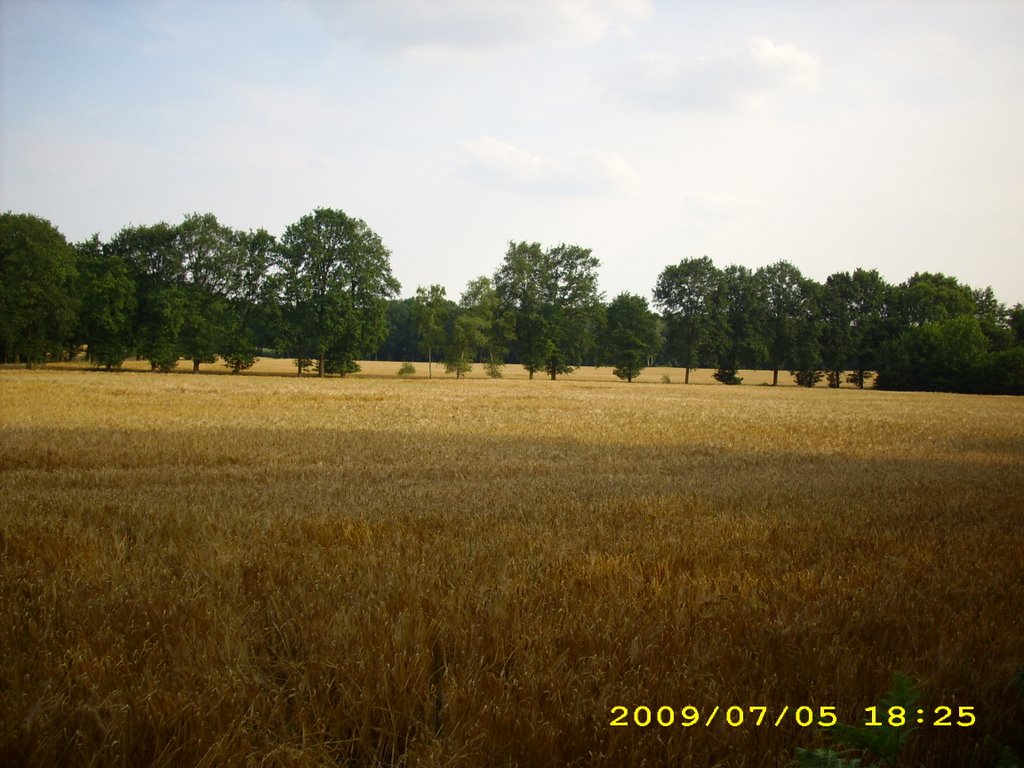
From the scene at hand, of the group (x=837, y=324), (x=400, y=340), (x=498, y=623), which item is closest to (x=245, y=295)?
(x=400, y=340)

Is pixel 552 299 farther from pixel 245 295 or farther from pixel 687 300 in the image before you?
pixel 245 295

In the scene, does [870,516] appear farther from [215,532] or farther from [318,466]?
[318,466]

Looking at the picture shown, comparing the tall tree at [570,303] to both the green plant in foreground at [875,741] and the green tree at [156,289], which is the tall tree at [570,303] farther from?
the green plant in foreground at [875,741]

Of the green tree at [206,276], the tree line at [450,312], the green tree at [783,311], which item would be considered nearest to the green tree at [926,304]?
the tree line at [450,312]

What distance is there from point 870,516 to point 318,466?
28.1 feet

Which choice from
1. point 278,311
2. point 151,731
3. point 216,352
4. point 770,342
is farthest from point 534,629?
point 770,342

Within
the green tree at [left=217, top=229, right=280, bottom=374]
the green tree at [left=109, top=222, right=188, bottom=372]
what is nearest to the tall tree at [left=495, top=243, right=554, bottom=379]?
the green tree at [left=217, top=229, right=280, bottom=374]

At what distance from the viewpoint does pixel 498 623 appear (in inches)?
134

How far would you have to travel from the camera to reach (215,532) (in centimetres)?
528

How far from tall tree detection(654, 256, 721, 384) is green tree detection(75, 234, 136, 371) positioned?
224 ft

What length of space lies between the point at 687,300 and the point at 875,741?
9096 centimetres

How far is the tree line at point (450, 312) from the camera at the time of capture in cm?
6238

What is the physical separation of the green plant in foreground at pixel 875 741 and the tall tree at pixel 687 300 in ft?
288

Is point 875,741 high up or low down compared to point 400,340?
down
